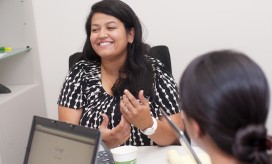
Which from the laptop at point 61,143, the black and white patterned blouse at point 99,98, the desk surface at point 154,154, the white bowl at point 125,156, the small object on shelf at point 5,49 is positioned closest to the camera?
the laptop at point 61,143

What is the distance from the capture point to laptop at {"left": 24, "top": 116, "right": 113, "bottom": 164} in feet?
2.86

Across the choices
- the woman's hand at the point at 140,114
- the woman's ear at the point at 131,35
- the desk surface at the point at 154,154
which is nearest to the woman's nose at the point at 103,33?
the woman's ear at the point at 131,35

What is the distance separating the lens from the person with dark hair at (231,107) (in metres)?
0.63

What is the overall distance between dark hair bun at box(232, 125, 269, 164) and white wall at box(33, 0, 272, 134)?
138cm

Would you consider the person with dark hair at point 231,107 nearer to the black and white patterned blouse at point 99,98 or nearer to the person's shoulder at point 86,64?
the black and white patterned blouse at point 99,98

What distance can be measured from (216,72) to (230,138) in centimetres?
12

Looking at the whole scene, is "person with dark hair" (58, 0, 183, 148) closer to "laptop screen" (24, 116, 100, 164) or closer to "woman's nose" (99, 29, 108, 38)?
"woman's nose" (99, 29, 108, 38)

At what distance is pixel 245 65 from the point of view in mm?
658

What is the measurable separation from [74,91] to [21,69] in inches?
24.2

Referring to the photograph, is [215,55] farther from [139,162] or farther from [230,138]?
[139,162]

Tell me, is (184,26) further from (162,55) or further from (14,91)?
(14,91)

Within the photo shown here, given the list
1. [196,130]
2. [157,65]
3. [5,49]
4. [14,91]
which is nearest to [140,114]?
[157,65]

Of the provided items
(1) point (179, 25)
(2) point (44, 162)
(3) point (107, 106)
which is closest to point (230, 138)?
(2) point (44, 162)

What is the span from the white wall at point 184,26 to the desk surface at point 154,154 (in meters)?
0.77
